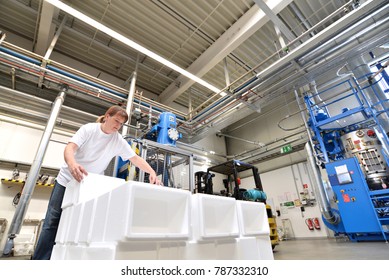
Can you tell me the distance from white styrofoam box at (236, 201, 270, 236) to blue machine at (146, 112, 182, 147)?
189 cm

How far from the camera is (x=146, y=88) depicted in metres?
5.50

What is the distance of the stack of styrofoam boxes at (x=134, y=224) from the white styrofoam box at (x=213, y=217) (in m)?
0.09

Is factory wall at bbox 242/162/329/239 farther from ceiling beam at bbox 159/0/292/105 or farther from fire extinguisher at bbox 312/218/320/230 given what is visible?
ceiling beam at bbox 159/0/292/105

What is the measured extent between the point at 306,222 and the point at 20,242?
6.00 metres

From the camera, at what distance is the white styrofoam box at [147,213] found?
2.00 feet

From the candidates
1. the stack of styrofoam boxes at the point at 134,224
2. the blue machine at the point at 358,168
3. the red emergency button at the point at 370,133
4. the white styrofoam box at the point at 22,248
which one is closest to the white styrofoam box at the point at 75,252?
the stack of styrofoam boxes at the point at 134,224

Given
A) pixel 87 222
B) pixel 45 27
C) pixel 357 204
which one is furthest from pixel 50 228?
pixel 357 204

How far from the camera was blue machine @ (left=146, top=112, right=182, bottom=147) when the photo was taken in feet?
9.61

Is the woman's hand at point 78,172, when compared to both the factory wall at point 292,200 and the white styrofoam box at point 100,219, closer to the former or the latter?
the white styrofoam box at point 100,219

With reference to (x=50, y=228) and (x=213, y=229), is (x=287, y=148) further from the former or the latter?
(x=50, y=228)

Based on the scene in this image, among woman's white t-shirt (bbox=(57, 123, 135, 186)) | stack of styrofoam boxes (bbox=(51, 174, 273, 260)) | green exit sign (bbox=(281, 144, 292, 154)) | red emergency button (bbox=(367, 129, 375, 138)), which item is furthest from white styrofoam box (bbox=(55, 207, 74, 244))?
green exit sign (bbox=(281, 144, 292, 154))

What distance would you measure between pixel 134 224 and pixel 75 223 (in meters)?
0.48
